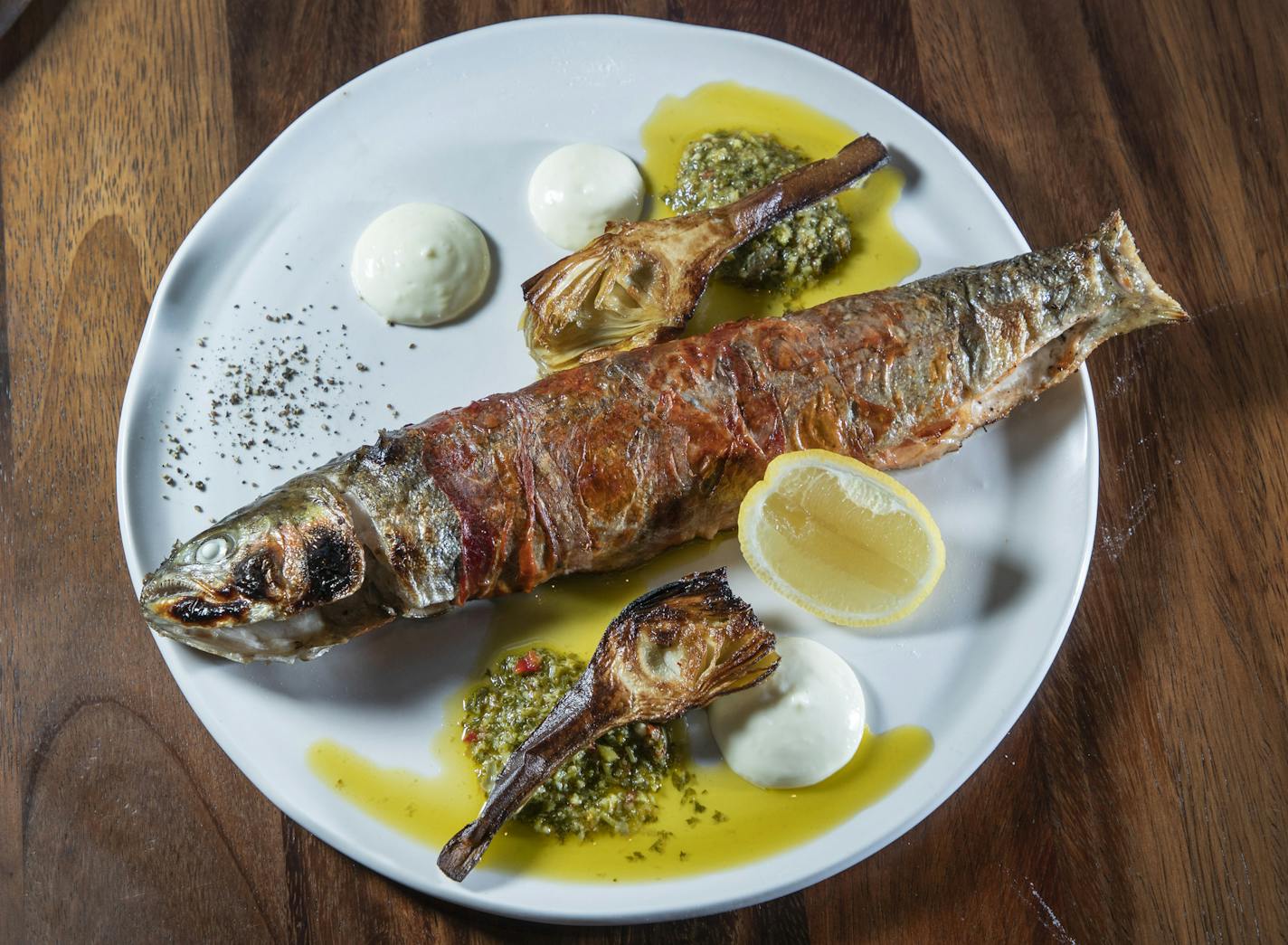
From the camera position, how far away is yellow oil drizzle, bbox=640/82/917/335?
3496 millimetres

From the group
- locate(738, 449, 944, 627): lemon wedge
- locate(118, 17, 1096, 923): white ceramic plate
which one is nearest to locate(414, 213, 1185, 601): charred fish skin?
locate(738, 449, 944, 627): lemon wedge

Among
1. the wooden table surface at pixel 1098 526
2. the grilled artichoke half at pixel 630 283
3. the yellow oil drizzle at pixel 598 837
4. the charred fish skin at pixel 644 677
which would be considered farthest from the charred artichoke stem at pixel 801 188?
the yellow oil drizzle at pixel 598 837

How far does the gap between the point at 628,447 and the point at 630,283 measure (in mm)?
632

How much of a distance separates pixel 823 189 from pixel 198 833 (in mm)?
2913

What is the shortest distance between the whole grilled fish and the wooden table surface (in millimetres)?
762

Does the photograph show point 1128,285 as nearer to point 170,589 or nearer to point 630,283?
point 630,283

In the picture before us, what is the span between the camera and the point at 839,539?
→ 2.99m

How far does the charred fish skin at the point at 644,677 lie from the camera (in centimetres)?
283

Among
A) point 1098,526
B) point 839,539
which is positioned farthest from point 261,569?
point 1098,526

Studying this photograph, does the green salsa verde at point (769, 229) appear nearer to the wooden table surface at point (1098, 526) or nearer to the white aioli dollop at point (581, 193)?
the white aioli dollop at point (581, 193)

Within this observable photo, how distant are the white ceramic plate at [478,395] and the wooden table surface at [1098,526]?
282 millimetres

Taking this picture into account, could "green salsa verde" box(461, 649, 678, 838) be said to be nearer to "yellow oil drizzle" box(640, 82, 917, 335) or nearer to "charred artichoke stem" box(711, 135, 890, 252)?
"yellow oil drizzle" box(640, 82, 917, 335)

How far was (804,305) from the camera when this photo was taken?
3508 mm

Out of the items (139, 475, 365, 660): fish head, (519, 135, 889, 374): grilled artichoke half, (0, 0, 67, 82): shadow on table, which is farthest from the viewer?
(0, 0, 67, 82): shadow on table
